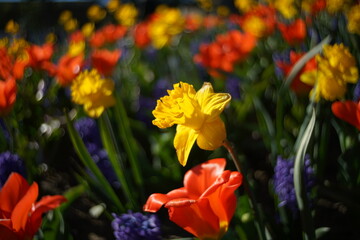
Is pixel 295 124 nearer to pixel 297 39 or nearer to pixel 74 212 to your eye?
pixel 297 39

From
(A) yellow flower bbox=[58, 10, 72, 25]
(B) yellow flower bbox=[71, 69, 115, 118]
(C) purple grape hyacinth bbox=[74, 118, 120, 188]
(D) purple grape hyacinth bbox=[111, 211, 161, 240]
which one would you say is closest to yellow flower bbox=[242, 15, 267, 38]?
(C) purple grape hyacinth bbox=[74, 118, 120, 188]

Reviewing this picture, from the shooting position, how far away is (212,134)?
25.2 inches

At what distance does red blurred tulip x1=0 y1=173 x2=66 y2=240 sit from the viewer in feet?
2.17

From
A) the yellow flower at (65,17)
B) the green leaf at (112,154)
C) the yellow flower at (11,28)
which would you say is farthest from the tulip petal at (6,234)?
the yellow flower at (65,17)

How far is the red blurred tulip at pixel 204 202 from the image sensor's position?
618 millimetres

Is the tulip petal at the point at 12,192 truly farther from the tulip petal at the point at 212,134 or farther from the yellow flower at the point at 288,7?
the yellow flower at the point at 288,7

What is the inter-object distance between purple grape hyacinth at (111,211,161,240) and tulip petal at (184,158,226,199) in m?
0.19

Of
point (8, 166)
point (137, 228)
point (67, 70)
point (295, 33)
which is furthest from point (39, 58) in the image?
point (137, 228)

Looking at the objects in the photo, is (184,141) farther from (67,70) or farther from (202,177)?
(67,70)

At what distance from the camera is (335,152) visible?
5.06 feet

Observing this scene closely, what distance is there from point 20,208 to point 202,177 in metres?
0.30

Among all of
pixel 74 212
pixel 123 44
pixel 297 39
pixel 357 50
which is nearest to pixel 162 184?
pixel 74 212

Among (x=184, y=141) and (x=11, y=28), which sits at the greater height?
(x=184, y=141)

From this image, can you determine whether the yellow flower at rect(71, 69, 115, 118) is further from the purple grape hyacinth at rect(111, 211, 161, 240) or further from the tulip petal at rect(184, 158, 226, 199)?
the tulip petal at rect(184, 158, 226, 199)
